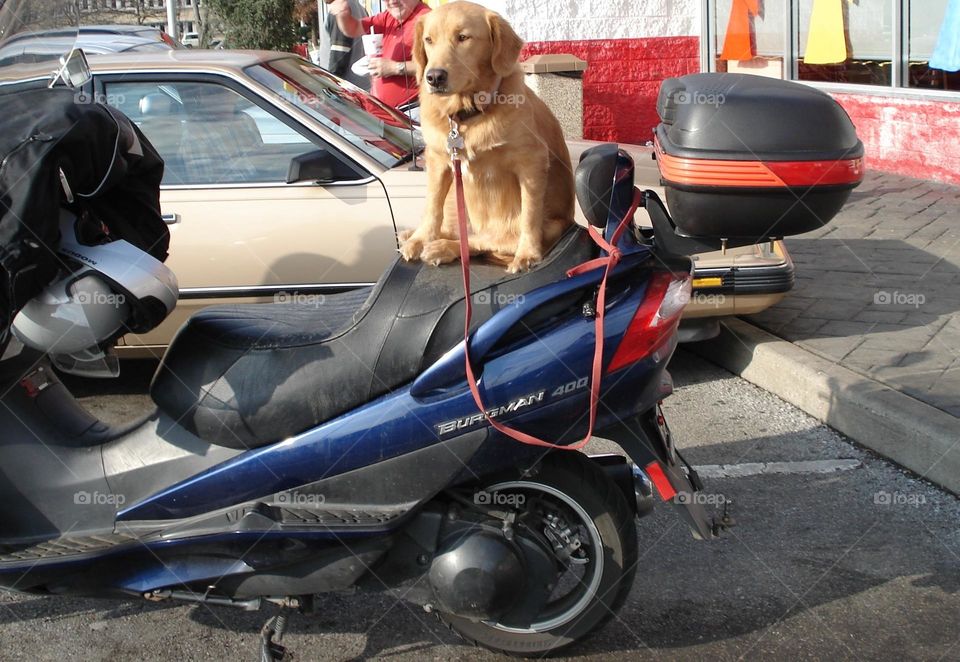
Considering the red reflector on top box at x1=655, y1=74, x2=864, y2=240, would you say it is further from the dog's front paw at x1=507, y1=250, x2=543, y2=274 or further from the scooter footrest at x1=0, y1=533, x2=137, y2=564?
the scooter footrest at x1=0, y1=533, x2=137, y2=564

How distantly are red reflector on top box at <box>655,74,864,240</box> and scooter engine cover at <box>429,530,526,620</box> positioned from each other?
1.04 metres

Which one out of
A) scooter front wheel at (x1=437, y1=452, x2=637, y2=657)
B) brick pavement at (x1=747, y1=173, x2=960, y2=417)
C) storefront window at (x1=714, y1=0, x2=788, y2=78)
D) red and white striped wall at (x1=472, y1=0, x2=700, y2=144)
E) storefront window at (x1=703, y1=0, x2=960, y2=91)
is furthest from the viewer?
red and white striped wall at (x1=472, y1=0, x2=700, y2=144)

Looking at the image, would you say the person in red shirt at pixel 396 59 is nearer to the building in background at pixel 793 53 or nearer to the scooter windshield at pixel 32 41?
the scooter windshield at pixel 32 41

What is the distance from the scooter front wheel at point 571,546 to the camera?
9.33 ft

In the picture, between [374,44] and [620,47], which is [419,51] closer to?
[374,44]

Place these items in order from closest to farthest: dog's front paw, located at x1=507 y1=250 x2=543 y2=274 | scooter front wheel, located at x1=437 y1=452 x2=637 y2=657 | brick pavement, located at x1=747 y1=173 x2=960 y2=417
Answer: scooter front wheel, located at x1=437 y1=452 x2=637 y2=657 < dog's front paw, located at x1=507 y1=250 x2=543 y2=274 < brick pavement, located at x1=747 y1=173 x2=960 y2=417

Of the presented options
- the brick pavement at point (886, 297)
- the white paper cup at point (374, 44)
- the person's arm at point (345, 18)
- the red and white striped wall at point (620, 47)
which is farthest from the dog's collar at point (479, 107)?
the red and white striped wall at point (620, 47)

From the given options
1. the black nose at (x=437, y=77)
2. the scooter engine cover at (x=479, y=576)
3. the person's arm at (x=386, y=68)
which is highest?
the person's arm at (x=386, y=68)

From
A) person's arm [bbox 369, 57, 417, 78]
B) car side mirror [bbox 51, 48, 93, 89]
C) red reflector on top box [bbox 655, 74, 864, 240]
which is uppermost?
person's arm [bbox 369, 57, 417, 78]

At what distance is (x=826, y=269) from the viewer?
22.2ft

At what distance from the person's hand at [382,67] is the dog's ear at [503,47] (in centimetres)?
386

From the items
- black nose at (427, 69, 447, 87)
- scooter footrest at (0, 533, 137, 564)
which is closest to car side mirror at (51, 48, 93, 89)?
black nose at (427, 69, 447, 87)

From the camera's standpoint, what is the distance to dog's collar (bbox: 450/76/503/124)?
316 centimetres

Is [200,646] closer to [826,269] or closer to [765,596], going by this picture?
[765,596]
